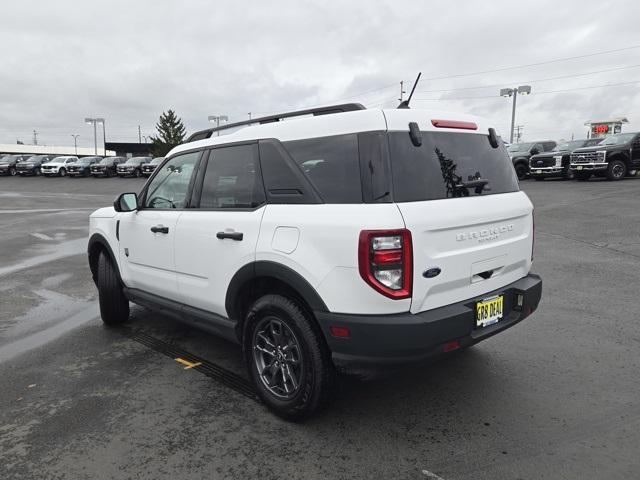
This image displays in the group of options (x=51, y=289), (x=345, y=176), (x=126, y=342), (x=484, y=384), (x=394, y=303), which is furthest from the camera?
(x=51, y=289)

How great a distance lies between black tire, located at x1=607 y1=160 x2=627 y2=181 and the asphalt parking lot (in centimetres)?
1632

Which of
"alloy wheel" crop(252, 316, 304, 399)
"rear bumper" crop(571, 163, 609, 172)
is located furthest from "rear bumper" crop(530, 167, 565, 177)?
"alloy wheel" crop(252, 316, 304, 399)

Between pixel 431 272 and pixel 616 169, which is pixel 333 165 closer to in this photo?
pixel 431 272

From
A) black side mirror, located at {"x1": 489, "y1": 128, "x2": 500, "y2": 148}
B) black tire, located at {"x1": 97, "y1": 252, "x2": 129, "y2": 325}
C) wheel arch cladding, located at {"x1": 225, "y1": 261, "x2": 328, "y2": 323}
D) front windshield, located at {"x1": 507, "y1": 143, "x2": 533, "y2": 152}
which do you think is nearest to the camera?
wheel arch cladding, located at {"x1": 225, "y1": 261, "x2": 328, "y2": 323}

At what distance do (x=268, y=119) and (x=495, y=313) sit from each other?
2.03m

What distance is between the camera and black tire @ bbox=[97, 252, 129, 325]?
4.84m

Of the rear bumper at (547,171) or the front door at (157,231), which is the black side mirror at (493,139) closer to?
the front door at (157,231)

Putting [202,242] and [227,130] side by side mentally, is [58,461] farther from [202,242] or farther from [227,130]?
[227,130]

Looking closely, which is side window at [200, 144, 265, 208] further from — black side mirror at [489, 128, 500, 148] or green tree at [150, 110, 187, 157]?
green tree at [150, 110, 187, 157]

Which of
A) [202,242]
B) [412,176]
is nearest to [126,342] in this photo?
[202,242]

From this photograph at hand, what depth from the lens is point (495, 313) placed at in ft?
9.95

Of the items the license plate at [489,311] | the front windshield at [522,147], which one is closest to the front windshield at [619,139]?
the front windshield at [522,147]

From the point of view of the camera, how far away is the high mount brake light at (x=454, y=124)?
2.95 m

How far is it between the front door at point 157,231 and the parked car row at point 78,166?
31.3 m
